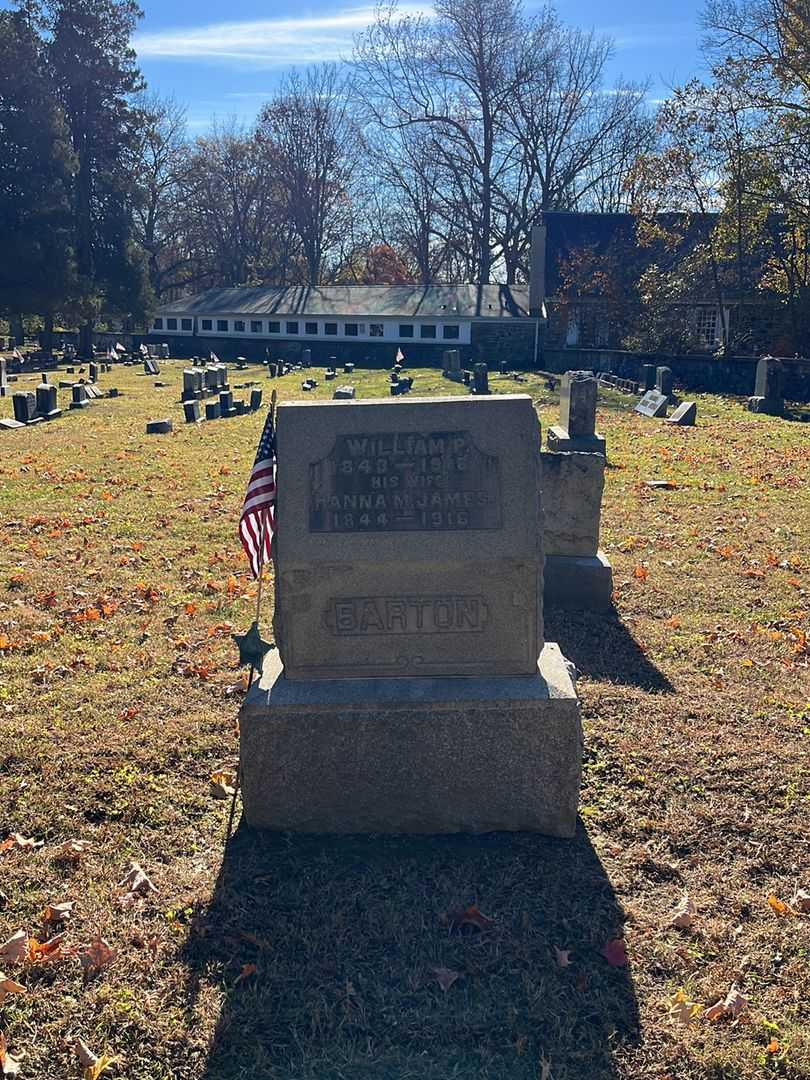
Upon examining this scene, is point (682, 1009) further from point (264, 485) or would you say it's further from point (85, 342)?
point (85, 342)

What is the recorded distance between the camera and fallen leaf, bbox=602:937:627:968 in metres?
3.45

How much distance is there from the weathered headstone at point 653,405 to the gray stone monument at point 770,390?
2.20 m

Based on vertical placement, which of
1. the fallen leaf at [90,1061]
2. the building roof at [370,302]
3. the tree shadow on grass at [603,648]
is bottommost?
the fallen leaf at [90,1061]

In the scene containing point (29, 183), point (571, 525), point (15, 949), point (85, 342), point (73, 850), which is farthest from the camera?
point (85, 342)

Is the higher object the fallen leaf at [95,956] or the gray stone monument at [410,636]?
the gray stone monument at [410,636]

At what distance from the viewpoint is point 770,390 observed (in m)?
22.3

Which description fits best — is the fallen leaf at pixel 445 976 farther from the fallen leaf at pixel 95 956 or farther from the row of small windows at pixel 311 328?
the row of small windows at pixel 311 328

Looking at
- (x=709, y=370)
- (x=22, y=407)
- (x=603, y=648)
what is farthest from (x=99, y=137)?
(x=603, y=648)

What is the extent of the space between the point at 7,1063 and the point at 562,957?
6.64 feet

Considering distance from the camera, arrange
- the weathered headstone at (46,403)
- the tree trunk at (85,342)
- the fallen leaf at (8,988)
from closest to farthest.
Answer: the fallen leaf at (8,988), the weathered headstone at (46,403), the tree trunk at (85,342)

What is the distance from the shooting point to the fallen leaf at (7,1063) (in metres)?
2.93

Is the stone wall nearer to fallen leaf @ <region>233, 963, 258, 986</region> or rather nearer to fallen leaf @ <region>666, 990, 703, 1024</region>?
fallen leaf @ <region>666, 990, 703, 1024</region>

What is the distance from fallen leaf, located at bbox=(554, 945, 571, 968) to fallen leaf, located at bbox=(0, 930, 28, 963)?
6.86ft

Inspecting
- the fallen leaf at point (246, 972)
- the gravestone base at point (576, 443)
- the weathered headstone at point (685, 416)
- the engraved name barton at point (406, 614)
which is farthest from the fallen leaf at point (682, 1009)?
the weathered headstone at point (685, 416)
